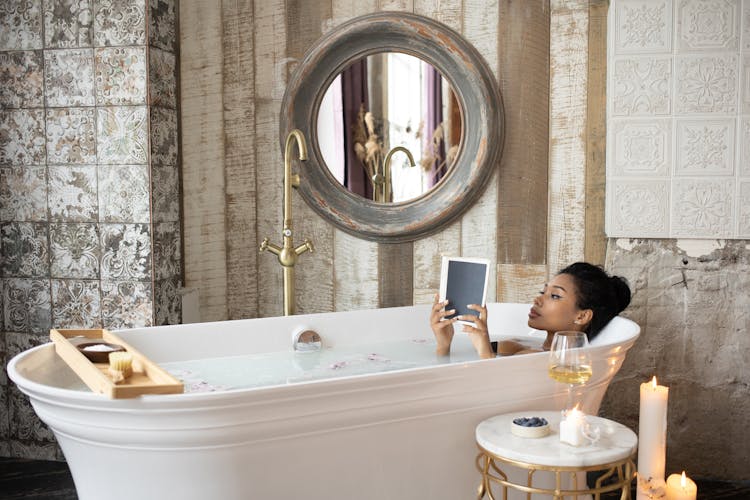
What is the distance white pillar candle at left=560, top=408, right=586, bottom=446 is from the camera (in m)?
1.78

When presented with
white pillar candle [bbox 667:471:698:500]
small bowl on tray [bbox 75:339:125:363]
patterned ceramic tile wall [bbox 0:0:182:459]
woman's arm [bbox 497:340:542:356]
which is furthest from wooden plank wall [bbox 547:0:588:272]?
small bowl on tray [bbox 75:339:125:363]

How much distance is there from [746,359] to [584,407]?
41.1 inches

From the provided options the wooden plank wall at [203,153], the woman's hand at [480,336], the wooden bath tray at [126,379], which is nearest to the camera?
the wooden bath tray at [126,379]

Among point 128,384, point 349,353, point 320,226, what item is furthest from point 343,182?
point 128,384

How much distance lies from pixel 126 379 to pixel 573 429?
1.04 m

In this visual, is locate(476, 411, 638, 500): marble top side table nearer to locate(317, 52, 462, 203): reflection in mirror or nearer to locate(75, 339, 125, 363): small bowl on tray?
locate(75, 339, 125, 363): small bowl on tray

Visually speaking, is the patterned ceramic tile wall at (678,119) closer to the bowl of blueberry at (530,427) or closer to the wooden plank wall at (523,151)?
the wooden plank wall at (523,151)

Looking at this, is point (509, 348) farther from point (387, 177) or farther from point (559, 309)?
point (387, 177)

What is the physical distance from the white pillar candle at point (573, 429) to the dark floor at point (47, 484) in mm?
1109

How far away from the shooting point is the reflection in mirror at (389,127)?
124 inches

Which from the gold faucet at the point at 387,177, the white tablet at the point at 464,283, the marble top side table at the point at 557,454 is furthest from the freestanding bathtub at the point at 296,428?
the gold faucet at the point at 387,177

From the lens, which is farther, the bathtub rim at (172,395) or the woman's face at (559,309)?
the woman's face at (559,309)

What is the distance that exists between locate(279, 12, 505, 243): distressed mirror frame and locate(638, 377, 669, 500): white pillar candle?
1.27 m

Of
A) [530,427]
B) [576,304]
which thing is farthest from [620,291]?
[530,427]
